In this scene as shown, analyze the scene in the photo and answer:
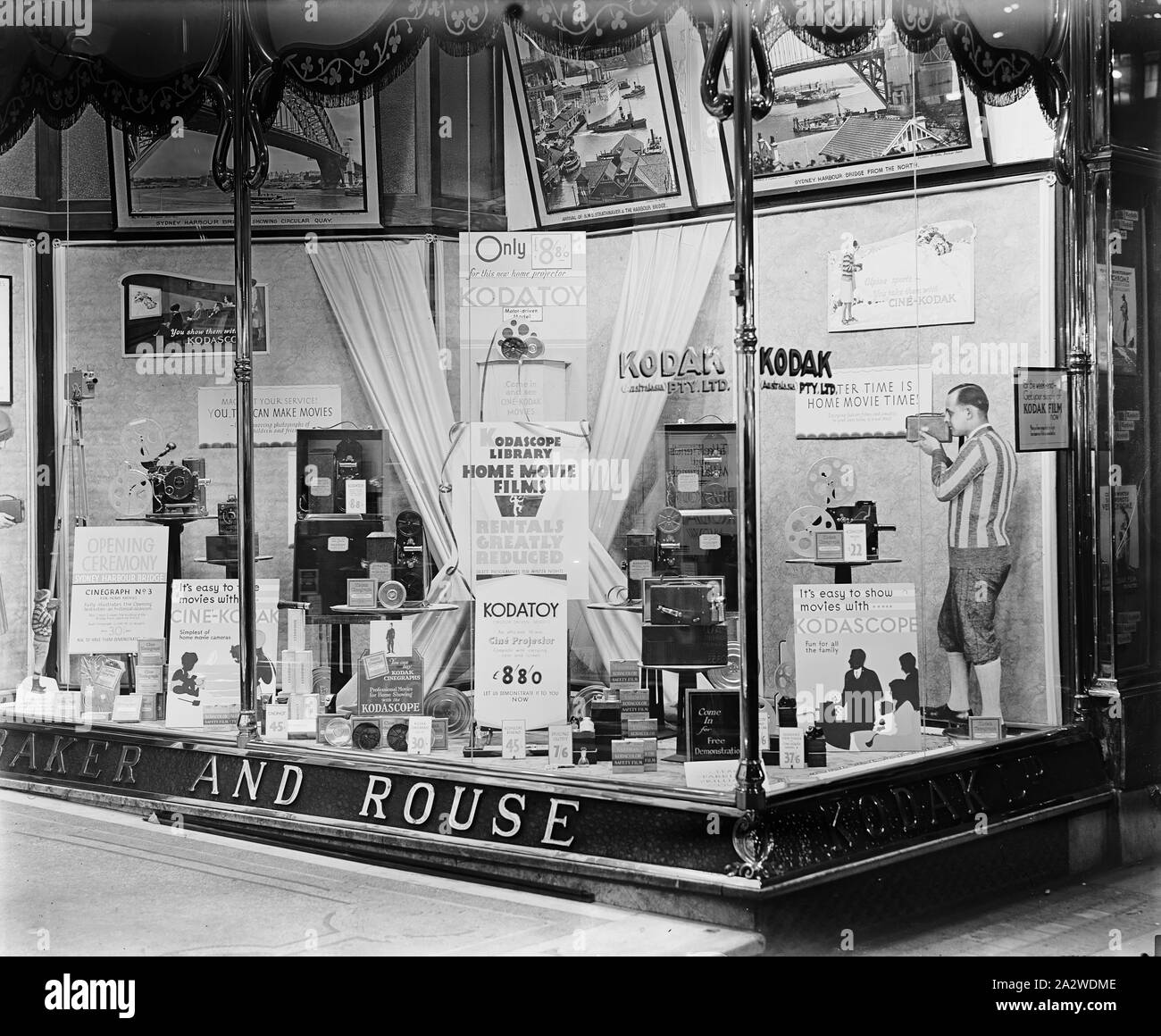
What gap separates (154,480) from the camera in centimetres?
635

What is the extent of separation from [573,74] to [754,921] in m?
3.34

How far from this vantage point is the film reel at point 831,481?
19.7 feet

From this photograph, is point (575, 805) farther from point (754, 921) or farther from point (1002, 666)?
point (1002, 666)

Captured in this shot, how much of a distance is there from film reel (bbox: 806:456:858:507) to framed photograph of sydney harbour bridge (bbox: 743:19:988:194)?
126cm

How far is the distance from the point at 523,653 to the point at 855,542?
1.42 meters

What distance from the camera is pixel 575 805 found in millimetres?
4887

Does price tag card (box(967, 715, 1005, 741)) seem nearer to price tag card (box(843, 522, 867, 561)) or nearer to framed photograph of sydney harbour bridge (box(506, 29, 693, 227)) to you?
price tag card (box(843, 522, 867, 561))

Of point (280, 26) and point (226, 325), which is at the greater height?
point (280, 26)

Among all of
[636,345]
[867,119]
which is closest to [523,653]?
[636,345]

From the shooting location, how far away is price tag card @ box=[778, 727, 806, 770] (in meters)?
5.07

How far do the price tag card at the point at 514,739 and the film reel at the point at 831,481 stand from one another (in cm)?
157

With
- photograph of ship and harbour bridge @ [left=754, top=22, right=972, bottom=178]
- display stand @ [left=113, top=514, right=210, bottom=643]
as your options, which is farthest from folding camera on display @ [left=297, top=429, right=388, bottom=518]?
photograph of ship and harbour bridge @ [left=754, top=22, right=972, bottom=178]
